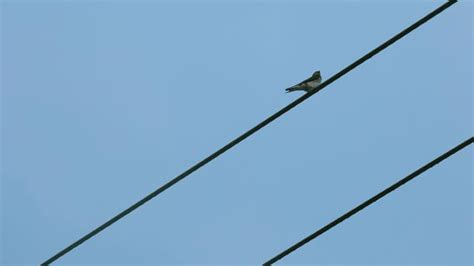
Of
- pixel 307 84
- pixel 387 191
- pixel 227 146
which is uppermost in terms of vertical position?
pixel 307 84

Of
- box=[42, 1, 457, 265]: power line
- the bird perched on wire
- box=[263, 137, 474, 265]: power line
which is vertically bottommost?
box=[263, 137, 474, 265]: power line

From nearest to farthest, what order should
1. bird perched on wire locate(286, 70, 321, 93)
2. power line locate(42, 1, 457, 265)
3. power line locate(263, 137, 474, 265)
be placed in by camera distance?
power line locate(263, 137, 474, 265) → power line locate(42, 1, 457, 265) → bird perched on wire locate(286, 70, 321, 93)

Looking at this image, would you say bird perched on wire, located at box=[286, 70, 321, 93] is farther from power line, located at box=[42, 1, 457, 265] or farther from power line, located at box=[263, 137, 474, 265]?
power line, located at box=[263, 137, 474, 265]

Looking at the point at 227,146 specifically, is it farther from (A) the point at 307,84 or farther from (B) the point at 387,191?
(A) the point at 307,84

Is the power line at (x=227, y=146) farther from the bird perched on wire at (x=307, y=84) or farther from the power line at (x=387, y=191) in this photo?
the bird perched on wire at (x=307, y=84)

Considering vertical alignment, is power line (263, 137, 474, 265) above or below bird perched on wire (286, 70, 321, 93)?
below

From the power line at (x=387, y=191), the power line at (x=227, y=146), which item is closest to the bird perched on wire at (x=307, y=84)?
the power line at (x=227, y=146)

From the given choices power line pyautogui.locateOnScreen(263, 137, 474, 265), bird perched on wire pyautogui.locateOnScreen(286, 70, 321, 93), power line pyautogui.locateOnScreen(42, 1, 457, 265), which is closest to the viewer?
power line pyautogui.locateOnScreen(263, 137, 474, 265)

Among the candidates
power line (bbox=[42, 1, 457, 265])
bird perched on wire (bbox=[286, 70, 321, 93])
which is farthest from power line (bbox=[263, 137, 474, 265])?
bird perched on wire (bbox=[286, 70, 321, 93])

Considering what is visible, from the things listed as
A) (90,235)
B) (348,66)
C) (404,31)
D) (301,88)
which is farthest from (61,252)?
(301,88)

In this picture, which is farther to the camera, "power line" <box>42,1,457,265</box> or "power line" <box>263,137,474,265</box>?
"power line" <box>42,1,457,265</box>

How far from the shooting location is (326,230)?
712cm

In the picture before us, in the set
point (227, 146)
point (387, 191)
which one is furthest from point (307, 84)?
point (387, 191)

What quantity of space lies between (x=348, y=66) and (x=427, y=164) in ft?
3.41
